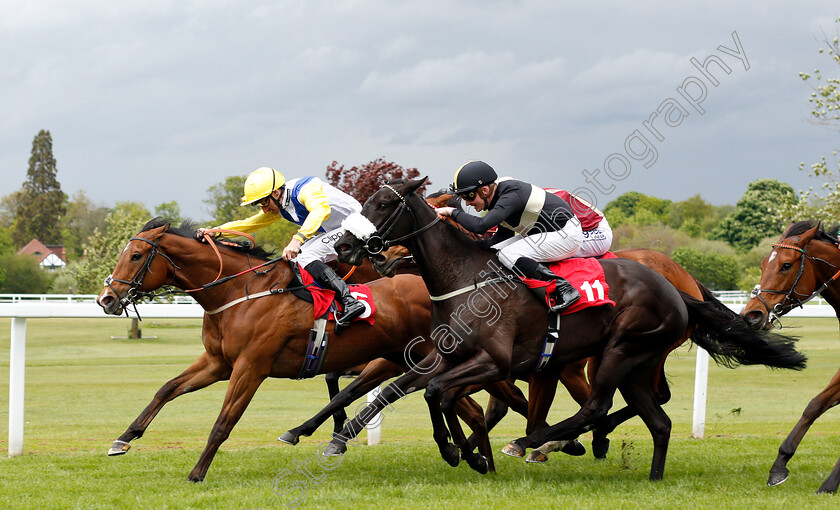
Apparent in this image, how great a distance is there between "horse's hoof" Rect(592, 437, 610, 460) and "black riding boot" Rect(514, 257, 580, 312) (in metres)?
1.79

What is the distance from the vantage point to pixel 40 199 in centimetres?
8362

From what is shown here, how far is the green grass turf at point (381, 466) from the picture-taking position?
4.78 m

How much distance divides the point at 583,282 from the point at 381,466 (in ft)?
7.00

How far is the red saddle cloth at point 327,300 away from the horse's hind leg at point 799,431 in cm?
282

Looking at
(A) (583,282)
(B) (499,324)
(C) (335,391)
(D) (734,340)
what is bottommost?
(C) (335,391)

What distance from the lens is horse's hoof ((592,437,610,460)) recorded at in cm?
653

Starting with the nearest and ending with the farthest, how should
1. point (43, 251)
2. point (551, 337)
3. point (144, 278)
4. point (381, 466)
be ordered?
point (551, 337), point (144, 278), point (381, 466), point (43, 251)

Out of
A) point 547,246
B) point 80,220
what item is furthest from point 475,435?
point 80,220

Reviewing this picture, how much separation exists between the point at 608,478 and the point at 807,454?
2.02m

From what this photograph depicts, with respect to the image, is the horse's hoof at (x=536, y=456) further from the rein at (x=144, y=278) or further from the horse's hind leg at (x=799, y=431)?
the rein at (x=144, y=278)

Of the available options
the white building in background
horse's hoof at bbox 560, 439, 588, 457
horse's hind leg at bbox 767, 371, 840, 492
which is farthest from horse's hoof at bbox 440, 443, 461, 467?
the white building in background

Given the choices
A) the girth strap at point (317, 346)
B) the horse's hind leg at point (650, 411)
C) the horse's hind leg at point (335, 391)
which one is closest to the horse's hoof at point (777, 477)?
the horse's hind leg at point (650, 411)

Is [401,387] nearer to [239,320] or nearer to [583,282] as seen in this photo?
[239,320]

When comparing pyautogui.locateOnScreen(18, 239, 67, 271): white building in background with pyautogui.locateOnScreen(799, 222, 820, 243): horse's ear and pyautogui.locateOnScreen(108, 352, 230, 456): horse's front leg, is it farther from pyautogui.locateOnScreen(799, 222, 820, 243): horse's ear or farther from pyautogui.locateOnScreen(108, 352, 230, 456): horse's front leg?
pyautogui.locateOnScreen(799, 222, 820, 243): horse's ear
